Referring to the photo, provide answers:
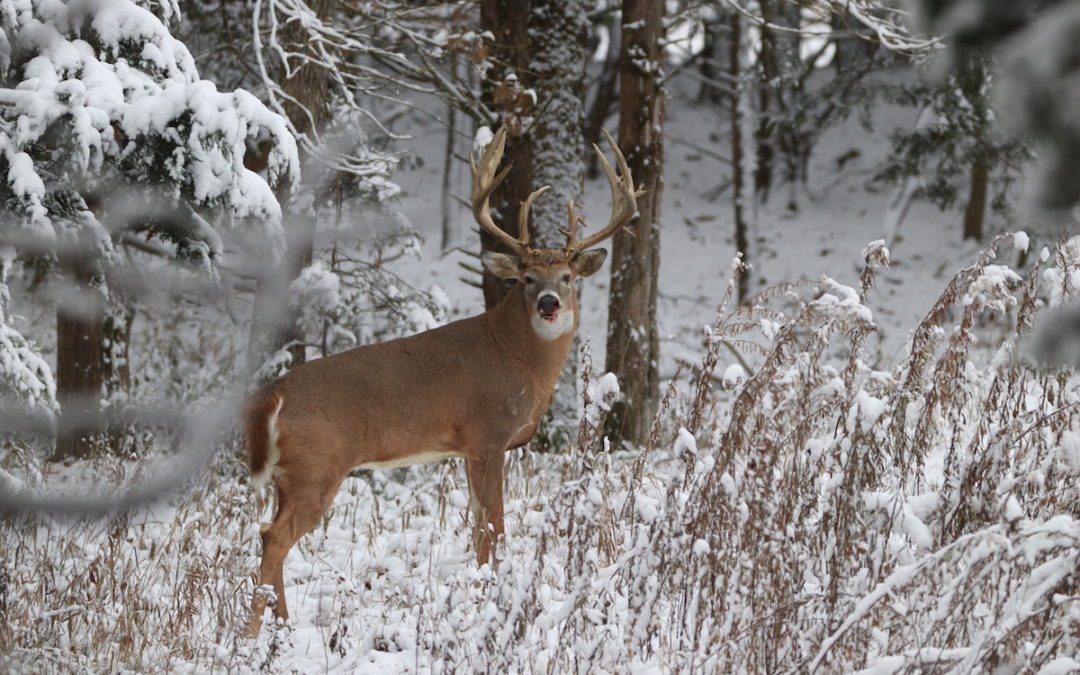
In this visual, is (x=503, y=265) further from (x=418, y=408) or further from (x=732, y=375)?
(x=732, y=375)

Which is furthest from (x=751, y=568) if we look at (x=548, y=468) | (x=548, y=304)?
(x=548, y=468)

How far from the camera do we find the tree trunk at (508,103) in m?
8.45

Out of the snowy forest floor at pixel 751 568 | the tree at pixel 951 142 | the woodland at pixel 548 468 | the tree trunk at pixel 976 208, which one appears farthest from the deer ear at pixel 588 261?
the tree trunk at pixel 976 208

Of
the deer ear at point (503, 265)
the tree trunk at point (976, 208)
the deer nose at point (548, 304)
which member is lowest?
the deer nose at point (548, 304)

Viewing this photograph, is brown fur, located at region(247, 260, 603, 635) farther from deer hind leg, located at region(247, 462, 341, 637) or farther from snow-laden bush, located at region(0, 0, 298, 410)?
snow-laden bush, located at region(0, 0, 298, 410)

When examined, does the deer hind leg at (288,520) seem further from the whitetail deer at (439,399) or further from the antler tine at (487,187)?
the antler tine at (487,187)

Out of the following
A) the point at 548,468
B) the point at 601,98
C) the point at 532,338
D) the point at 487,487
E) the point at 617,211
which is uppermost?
the point at 601,98

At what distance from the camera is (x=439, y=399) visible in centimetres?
623

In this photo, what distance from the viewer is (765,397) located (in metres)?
3.95

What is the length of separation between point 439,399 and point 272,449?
1.00 metres

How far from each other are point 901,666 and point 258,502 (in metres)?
3.90

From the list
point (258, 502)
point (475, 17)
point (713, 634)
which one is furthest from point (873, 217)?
point (713, 634)

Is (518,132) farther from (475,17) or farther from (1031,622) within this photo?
(475,17)

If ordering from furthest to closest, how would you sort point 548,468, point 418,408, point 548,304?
point 548,468
point 548,304
point 418,408
